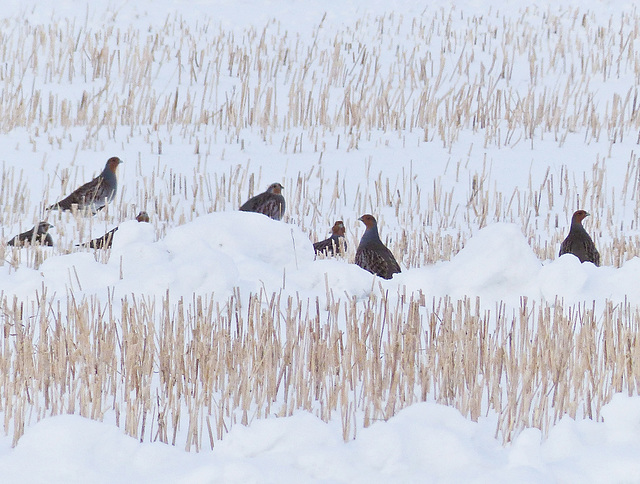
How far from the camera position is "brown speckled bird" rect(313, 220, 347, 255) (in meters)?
8.81

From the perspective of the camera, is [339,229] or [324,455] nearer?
[324,455]

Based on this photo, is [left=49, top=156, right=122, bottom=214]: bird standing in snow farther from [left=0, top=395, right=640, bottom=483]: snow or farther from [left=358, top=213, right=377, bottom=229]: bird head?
[left=0, top=395, right=640, bottom=483]: snow

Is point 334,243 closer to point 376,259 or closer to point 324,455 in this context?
point 376,259

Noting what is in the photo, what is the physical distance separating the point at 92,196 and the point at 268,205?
1762mm

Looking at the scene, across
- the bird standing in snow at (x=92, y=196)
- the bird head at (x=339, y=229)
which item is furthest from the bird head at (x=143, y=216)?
the bird head at (x=339, y=229)

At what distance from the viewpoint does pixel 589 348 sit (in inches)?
179

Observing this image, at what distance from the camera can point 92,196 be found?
1013cm

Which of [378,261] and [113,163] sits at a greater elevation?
[113,163]

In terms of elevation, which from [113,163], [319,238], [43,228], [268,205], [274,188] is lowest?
[319,238]

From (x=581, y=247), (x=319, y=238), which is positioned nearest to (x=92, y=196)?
(x=319, y=238)

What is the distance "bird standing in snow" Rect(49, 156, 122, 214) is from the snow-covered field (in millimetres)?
215

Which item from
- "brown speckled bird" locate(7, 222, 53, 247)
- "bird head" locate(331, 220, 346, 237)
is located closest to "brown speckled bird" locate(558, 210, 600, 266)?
"bird head" locate(331, 220, 346, 237)

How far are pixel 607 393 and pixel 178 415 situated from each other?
1755 mm

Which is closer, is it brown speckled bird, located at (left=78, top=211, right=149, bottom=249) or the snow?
the snow
